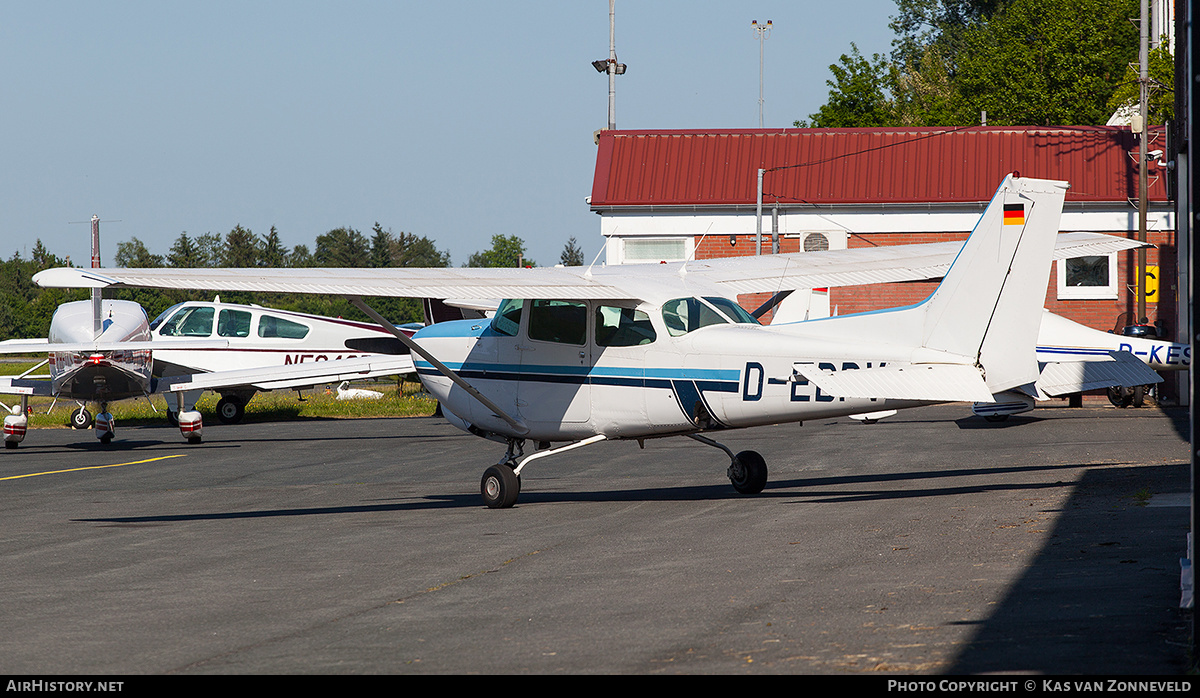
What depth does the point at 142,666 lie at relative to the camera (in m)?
5.18

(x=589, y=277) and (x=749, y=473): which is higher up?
(x=589, y=277)

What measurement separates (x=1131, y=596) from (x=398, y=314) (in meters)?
105

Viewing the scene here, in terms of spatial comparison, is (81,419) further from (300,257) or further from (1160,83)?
(300,257)

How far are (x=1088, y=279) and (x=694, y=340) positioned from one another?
76.2 ft

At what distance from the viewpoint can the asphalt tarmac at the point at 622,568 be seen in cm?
512

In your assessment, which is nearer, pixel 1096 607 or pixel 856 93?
pixel 1096 607

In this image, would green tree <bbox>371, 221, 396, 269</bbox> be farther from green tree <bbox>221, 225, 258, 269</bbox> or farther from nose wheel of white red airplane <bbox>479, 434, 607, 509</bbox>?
nose wheel of white red airplane <bbox>479, 434, 607, 509</bbox>

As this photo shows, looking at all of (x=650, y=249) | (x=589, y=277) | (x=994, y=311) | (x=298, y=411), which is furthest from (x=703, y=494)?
(x=650, y=249)

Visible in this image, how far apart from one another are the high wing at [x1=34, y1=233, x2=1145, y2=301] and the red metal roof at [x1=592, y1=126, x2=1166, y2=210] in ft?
62.3

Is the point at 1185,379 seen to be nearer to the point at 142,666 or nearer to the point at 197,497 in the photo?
the point at 197,497

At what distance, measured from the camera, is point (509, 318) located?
11.8m

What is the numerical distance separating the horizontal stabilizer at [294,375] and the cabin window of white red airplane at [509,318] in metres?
10.1
